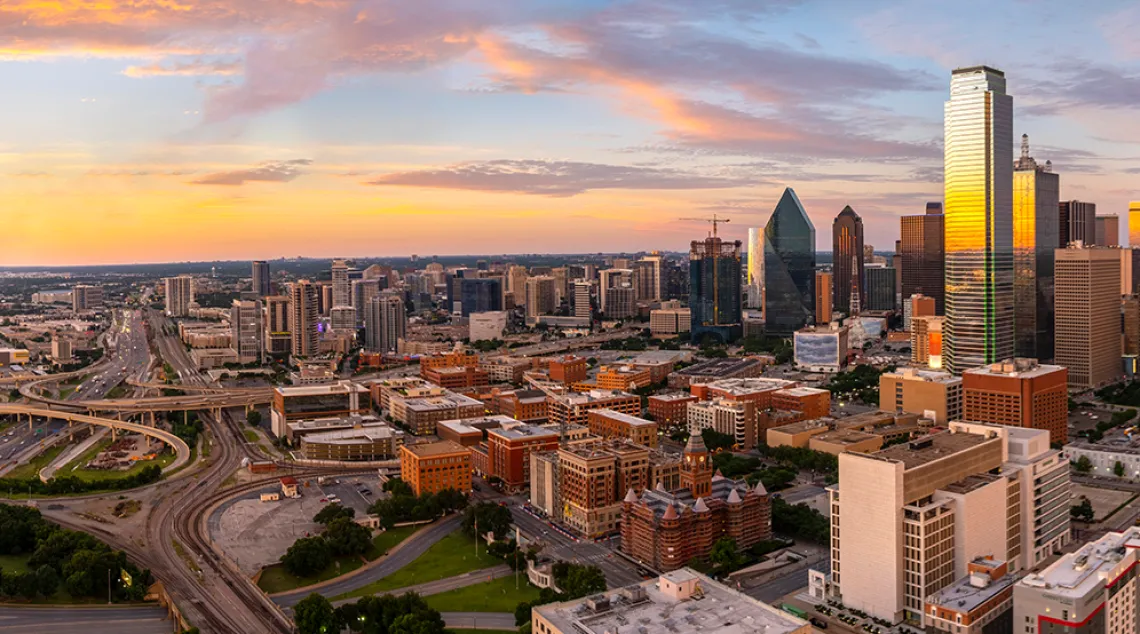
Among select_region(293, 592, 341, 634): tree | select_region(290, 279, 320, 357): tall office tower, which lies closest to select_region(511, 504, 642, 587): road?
select_region(293, 592, 341, 634): tree

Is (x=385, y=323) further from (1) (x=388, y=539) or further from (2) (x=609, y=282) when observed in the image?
(1) (x=388, y=539)

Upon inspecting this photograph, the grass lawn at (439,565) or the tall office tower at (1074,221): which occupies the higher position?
the tall office tower at (1074,221)

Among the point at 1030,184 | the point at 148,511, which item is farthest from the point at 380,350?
the point at 1030,184

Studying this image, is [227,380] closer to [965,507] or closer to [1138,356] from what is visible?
[965,507]

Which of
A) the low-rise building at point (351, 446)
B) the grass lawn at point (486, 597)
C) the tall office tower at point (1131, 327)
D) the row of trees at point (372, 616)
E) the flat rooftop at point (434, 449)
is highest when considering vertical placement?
the tall office tower at point (1131, 327)

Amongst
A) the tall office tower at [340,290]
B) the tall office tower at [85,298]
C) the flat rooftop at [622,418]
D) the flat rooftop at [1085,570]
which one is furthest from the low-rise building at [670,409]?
the tall office tower at [85,298]

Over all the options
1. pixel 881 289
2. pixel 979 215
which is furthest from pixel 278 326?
pixel 881 289

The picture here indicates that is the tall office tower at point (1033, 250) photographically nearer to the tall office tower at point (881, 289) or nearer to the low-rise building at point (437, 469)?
the low-rise building at point (437, 469)
